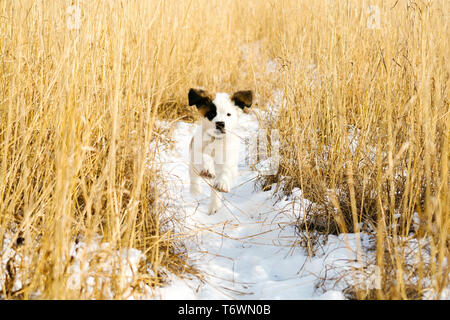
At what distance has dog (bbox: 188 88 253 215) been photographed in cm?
343

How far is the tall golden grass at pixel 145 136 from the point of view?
5.57 ft

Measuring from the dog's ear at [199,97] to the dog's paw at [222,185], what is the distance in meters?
0.73

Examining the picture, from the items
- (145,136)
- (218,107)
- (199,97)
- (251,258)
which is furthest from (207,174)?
(145,136)

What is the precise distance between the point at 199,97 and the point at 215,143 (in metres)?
0.43

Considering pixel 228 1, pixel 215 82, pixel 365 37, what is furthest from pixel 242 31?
pixel 365 37

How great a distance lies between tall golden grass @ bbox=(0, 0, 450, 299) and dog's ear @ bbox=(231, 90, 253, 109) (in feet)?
1.14

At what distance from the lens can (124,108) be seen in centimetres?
236

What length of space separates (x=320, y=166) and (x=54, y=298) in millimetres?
1975

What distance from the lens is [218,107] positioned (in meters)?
3.49

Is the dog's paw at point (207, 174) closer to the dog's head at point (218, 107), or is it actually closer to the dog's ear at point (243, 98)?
the dog's head at point (218, 107)

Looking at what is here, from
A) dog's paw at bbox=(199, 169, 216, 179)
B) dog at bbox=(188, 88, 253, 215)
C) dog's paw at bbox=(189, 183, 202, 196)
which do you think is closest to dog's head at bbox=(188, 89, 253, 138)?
dog at bbox=(188, 88, 253, 215)

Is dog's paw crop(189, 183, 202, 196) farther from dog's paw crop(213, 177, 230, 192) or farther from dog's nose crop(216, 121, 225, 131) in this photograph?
dog's nose crop(216, 121, 225, 131)

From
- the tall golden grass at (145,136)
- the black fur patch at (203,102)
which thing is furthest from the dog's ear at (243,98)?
the tall golden grass at (145,136)
